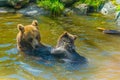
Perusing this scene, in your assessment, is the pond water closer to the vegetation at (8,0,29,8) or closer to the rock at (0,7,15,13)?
the rock at (0,7,15,13)

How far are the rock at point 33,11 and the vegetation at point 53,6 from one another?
192 millimetres

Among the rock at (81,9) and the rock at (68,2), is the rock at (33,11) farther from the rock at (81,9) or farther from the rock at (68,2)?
the rock at (81,9)

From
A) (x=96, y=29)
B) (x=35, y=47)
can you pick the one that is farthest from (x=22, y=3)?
(x=35, y=47)

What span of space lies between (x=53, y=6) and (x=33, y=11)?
34.2 inches

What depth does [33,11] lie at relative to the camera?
44.3 feet

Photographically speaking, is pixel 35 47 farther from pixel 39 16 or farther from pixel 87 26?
pixel 39 16

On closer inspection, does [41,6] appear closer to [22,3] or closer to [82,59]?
[22,3]

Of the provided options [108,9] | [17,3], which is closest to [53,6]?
[17,3]

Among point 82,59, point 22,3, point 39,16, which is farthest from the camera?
point 22,3

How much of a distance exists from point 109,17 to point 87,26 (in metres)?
1.64

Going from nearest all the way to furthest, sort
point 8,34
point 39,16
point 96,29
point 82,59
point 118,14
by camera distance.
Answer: point 82,59, point 8,34, point 96,29, point 118,14, point 39,16

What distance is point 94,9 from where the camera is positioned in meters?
13.8

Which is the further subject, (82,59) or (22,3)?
(22,3)

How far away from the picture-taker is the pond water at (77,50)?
7205 mm
